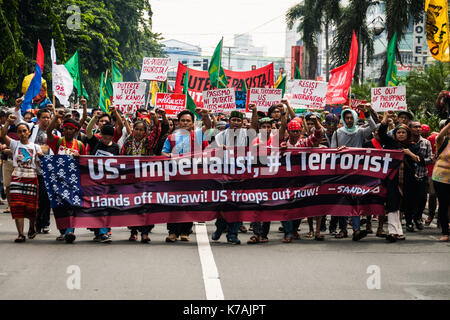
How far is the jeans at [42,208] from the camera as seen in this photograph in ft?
34.6

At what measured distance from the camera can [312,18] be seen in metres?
41.2

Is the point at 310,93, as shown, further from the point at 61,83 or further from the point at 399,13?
the point at 399,13

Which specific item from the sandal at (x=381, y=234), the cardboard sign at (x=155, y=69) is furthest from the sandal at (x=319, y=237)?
the cardboard sign at (x=155, y=69)

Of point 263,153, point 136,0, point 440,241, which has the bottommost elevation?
point 440,241

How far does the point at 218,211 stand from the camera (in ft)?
33.6

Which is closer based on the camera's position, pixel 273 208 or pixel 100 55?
pixel 273 208

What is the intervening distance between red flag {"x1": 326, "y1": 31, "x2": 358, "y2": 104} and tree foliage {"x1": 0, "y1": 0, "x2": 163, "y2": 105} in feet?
26.4

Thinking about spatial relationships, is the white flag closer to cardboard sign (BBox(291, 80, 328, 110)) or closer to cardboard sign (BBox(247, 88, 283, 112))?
cardboard sign (BBox(247, 88, 283, 112))

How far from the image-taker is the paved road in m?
6.74

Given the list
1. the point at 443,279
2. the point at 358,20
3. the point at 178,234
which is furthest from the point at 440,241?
the point at 358,20

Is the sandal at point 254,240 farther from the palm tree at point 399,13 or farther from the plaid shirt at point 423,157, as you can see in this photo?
the palm tree at point 399,13

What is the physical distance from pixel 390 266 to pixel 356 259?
1.77ft
